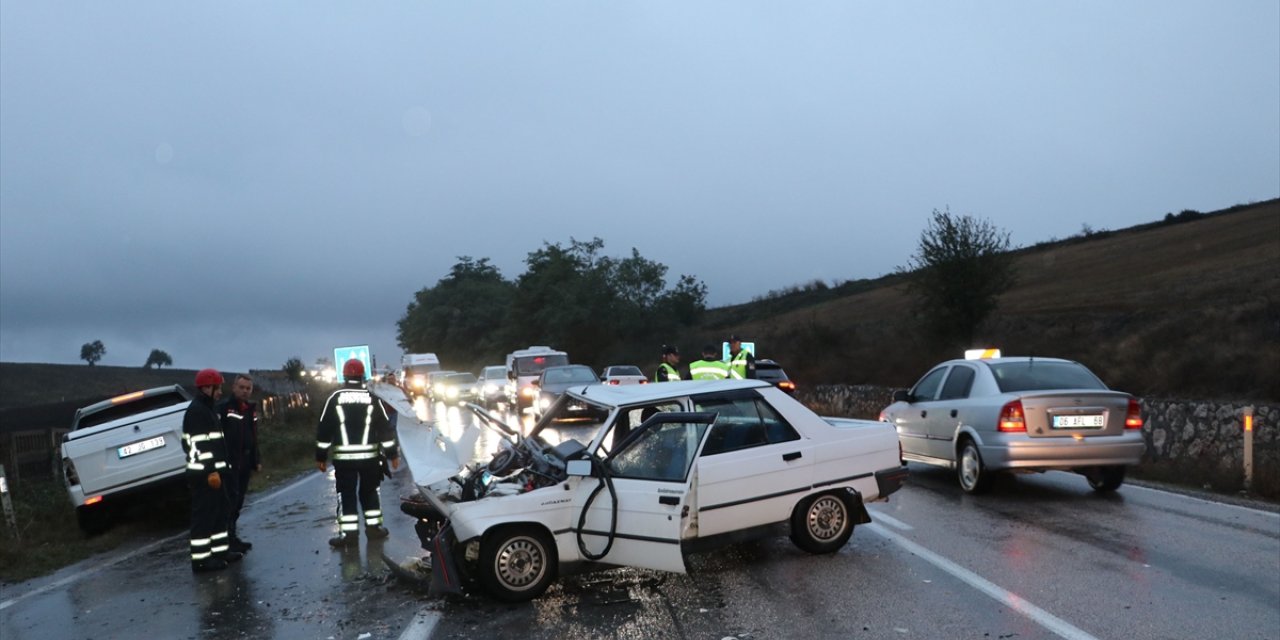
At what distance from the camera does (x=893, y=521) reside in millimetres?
9719

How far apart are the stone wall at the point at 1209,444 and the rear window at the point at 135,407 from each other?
Result: 13.1 meters

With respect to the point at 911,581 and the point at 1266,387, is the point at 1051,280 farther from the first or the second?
the point at 911,581

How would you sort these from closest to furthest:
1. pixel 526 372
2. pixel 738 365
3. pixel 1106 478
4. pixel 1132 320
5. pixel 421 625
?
pixel 421 625, pixel 1106 478, pixel 738 365, pixel 1132 320, pixel 526 372

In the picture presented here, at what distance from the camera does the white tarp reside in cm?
802

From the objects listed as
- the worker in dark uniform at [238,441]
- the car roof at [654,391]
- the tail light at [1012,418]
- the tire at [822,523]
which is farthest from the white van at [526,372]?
the tire at [822,523]

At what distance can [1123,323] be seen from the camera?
31.8 m

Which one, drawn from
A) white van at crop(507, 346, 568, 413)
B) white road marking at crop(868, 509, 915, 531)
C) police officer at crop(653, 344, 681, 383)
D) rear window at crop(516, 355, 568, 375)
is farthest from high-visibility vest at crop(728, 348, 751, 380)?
rear window at crop(516, 355, 568, 375)

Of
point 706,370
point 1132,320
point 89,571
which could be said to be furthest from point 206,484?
point 1132,320

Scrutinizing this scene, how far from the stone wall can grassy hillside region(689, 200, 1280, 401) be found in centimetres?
585

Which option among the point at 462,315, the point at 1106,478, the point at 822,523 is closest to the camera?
the point at 822,523

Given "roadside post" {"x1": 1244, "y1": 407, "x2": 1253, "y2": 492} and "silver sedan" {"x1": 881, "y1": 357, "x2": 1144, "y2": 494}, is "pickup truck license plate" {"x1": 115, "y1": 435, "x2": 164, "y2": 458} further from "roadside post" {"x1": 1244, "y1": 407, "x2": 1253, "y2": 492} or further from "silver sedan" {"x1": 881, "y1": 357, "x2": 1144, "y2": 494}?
"roadside post" {"x1": 1244, "y1": 407, "x2": 1253, "y2": 492}

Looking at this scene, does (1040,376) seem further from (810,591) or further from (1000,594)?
(810,591)

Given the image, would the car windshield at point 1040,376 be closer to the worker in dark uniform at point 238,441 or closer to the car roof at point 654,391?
the car roof at point 654,391

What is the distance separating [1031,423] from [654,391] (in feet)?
16.1
